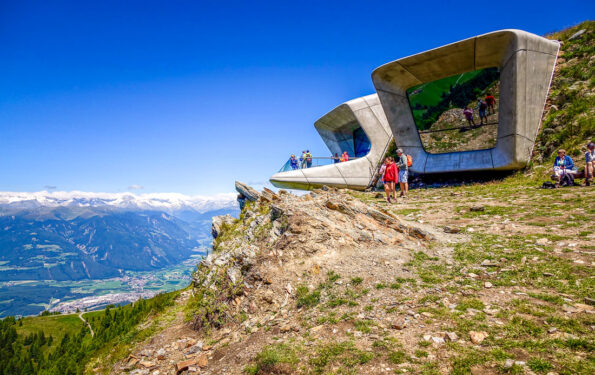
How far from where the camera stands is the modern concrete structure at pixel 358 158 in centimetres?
2998

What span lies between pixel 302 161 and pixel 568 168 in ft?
67.7

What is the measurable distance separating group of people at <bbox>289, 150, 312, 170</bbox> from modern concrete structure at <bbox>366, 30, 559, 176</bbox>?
10741mm

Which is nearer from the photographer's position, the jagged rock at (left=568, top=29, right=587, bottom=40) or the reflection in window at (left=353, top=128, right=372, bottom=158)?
the jagged rock at (left=568, top=29, right=587, bottom=40)

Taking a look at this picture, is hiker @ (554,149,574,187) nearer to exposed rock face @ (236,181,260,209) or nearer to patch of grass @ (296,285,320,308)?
patch of grass @ (296,285,320,308)

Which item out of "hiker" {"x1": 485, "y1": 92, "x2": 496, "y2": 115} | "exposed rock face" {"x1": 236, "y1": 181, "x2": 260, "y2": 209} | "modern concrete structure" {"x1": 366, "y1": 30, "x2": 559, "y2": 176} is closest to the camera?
"modern concrete structure" {"x1": 366, "y1": 30, "x2": 559, "y2": 176}

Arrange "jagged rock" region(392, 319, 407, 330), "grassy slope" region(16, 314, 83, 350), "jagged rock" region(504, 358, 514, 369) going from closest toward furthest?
"jagged rock" region(504, 358, 514, 369), "jagged rock" region(392, 319, 407, 330), "grassy slope" region(16, 314, 83, 350)

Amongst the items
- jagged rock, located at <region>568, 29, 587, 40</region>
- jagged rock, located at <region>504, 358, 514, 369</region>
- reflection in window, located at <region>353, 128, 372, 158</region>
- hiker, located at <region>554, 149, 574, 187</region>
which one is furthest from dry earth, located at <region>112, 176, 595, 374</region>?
reflection in window, located at <region>353, 128, 372, 158</region>

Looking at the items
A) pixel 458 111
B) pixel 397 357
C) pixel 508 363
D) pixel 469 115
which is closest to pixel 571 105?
pixel 469 115

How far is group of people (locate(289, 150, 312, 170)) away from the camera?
30.3 meters

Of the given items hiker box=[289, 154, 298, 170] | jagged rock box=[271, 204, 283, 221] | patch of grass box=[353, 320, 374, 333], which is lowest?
patch of grass box=[353, 320, 374, 333]

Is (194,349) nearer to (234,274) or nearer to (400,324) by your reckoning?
(234,274)

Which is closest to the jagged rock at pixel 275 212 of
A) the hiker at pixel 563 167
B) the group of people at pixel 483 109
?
the hiker at pixel 563 167

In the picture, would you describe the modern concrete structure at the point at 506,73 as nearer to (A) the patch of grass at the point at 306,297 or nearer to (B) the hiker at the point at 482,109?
(B) the hiker at the point at 482,109

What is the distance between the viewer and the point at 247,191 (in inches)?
961
